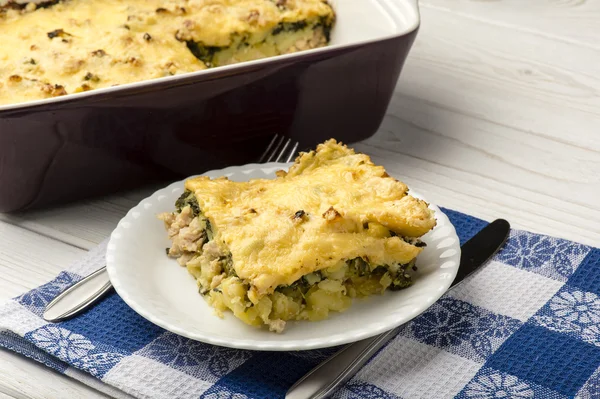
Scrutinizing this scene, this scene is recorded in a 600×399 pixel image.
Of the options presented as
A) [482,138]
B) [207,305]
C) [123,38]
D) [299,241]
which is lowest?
[482,138]

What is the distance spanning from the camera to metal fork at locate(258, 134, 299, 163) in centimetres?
257

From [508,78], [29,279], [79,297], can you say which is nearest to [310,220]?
[79,297]

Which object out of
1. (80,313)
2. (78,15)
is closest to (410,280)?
(80,313)

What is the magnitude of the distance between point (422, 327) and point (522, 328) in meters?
0.23

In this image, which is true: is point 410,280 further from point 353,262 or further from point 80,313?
point 80,313

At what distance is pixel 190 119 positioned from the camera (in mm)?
2406

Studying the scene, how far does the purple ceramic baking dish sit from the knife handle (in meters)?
0.87

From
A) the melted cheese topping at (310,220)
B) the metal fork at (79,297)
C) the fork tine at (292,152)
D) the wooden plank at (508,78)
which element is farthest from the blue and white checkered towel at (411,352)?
the wooden plank at (508,78)

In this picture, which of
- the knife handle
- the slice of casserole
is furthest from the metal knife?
the slice of casserole

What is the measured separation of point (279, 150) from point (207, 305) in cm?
77

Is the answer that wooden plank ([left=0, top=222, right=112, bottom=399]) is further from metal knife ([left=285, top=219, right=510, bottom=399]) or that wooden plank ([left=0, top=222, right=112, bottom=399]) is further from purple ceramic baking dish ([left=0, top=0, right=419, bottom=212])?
metal knife ([left=285, top=219, right=510, bottom=399])

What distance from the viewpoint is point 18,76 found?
2.52 meters

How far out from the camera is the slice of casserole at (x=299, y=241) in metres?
1.82

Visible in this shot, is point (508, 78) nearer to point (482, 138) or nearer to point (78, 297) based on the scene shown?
point (482, 138)
